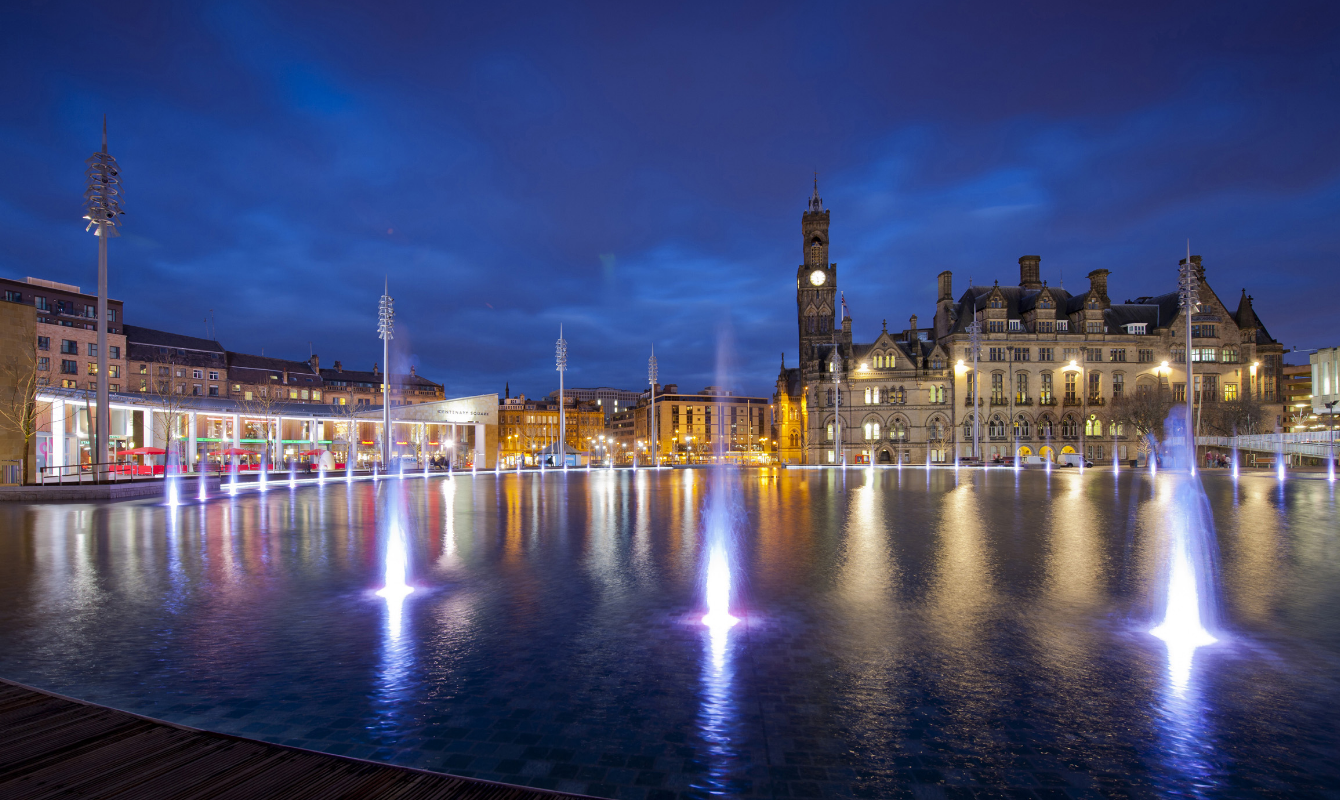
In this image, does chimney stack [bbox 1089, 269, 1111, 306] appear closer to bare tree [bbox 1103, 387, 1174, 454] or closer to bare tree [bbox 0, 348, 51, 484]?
bare tree [bbox 1103, 387, 1174, 454]

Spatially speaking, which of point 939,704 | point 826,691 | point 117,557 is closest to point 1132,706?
point 939,704

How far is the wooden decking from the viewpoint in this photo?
408cm

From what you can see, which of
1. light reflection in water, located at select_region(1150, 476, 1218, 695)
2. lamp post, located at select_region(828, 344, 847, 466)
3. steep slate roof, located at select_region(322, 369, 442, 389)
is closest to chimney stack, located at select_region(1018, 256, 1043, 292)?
lamp post, located at select_region(828, 344, 847, 466)

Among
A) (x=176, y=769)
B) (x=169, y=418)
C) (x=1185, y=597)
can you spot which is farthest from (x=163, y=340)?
(x=1185, y=597)

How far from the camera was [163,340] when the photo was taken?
94875mm

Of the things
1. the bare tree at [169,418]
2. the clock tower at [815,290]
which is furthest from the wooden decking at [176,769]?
the clock tower at [815,290]

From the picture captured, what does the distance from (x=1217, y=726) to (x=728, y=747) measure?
4035mm

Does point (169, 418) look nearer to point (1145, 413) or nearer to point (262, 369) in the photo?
point (262, 369)

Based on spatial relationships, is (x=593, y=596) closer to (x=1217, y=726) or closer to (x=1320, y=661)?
(x=1217, y=726)

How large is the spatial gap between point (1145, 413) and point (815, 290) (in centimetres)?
3989

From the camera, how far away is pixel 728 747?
5004 millimetres

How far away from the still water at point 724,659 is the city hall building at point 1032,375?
6368 centimetres

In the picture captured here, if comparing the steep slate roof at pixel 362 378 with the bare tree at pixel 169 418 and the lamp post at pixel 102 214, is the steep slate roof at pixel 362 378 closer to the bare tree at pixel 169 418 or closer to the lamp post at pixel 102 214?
the bare tree at pixel 169 418

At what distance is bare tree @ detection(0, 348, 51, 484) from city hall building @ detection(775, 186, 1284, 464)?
212 ft
